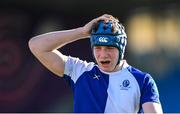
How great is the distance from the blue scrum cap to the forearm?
16cm

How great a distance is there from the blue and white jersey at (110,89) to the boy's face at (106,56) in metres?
0.09

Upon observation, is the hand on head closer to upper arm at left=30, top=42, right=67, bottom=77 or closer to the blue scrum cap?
the blue scrum cap

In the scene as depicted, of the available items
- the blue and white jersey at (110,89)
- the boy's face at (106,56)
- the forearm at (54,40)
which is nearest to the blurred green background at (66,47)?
the forearm at (54,40)

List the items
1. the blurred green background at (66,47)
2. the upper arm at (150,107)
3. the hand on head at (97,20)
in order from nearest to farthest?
the upper arm at (150,107)
the hand on head at (97,20)
the blurred green background at (66,47)

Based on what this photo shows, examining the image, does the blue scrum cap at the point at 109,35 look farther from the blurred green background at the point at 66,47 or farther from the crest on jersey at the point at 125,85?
the blurred green background at the point at 66,47

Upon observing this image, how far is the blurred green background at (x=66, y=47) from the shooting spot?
28.9 ft

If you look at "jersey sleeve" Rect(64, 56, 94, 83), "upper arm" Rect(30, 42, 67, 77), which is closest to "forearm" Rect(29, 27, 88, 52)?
"upper arm" Rect(30, 42, 67, 77)

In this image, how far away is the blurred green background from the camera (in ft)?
28.9

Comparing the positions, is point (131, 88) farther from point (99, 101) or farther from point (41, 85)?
point (41, 85)

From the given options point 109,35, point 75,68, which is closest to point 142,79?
point 109,35

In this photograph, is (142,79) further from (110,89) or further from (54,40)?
(54,40)

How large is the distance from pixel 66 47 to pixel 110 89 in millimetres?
4947

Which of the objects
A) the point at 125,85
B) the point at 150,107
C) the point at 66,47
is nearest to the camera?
the point at 150,107

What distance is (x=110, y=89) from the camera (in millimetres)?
4012
